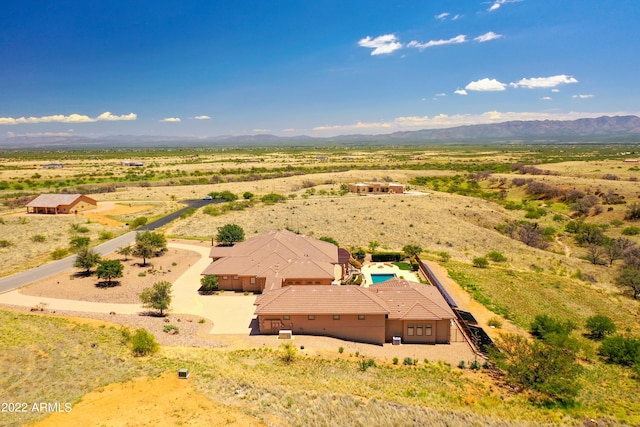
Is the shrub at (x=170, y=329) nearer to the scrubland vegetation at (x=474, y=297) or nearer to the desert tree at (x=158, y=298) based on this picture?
the desert tree at (x=158, y=298)

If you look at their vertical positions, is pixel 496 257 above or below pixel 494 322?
above

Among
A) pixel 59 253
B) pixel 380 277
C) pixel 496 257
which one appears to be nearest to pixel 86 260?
pixel 59 253

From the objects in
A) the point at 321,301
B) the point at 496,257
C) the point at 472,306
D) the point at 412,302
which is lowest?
the point at 472,306

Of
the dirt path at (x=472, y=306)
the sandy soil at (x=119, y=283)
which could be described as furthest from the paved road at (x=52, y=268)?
the dirt path at (x=472, y=306)

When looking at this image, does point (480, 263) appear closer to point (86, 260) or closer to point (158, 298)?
point (158, 298)

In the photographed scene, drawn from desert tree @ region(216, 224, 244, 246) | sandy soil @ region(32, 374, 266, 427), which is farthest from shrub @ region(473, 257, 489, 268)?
sandy soil @ region(32, 374, 266, 427)

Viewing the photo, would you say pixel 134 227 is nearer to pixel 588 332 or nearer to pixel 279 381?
pixel 279 381
